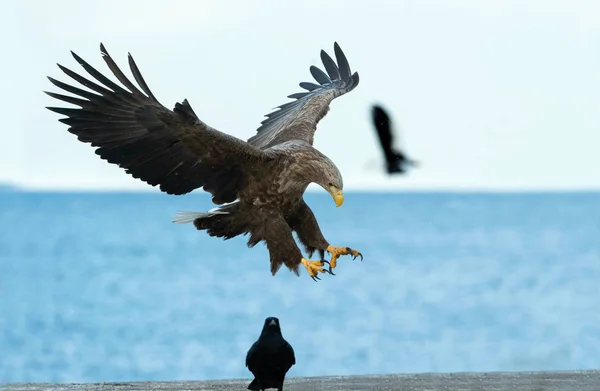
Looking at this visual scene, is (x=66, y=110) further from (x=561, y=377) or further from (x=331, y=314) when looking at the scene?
(x=331, y=314)

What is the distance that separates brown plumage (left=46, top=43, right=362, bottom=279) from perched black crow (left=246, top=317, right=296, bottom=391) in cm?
35

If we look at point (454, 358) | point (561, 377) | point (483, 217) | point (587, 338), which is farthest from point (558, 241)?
point (561, 377)

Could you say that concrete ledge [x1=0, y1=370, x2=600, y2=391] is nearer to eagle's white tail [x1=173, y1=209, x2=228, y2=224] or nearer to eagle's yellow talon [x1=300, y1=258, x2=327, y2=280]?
eagle's yellow talon [x1=300, y1=258, x2=327, y2=280]

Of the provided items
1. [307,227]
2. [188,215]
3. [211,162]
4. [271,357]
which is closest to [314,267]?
[307,227]

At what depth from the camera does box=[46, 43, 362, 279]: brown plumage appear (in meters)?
5.98

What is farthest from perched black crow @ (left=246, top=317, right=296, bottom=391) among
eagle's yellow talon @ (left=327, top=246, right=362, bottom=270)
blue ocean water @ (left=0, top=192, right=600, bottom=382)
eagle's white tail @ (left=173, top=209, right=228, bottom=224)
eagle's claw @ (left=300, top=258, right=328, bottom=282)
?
blue ocean water @ (left=0, top=192, right=600, bottom=382)

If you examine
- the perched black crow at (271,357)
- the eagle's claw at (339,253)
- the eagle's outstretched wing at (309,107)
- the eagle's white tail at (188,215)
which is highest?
the eagle's outstretched wing at (309,107)

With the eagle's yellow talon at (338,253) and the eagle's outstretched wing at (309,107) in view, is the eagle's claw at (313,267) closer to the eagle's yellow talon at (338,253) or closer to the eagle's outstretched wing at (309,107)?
the eagle's yellow talon at (338,253)

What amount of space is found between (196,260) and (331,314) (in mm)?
12714

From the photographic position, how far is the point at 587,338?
697 inches

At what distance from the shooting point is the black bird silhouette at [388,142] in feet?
25.0

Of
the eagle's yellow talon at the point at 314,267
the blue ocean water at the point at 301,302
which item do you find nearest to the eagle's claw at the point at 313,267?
the eagle's yellow talon at the point at 314,267

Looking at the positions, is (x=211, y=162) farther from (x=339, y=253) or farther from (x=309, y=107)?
(x=309, y=107)

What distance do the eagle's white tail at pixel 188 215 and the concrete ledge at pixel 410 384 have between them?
90 cm
